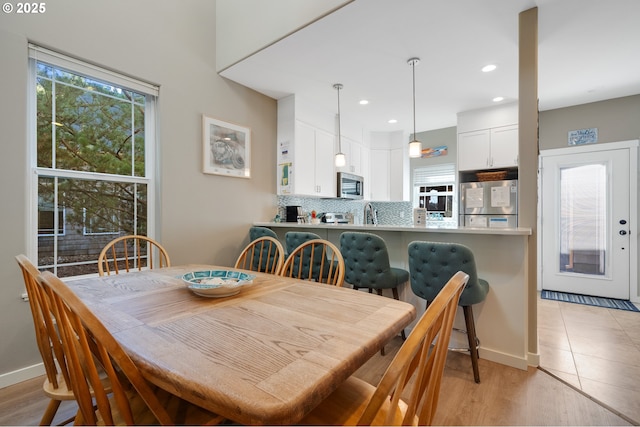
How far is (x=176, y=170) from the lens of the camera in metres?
2.84

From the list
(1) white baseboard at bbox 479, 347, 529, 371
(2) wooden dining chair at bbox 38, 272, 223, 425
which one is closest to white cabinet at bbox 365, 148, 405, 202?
(1) white baseboard at bbox 479, 347, 529, 371

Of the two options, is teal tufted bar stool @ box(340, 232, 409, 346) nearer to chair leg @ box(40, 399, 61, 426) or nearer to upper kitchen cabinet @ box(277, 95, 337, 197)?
upper kitchen cabinet @ box(277, 95, 337, 197)

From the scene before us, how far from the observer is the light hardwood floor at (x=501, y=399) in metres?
1.58

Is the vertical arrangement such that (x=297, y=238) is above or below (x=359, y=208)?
below

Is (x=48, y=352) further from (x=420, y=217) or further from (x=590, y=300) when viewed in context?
(x=590, y=300)

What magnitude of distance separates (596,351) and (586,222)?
233 centimetres

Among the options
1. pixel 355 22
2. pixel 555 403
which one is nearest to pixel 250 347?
pixel 555 403

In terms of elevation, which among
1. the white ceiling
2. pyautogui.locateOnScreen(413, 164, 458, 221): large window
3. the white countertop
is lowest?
the white countertop

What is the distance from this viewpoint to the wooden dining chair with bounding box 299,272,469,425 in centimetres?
56

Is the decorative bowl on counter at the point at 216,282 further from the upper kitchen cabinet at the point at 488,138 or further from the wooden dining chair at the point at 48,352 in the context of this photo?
the upper kitchen cabinet at the point at 488,138

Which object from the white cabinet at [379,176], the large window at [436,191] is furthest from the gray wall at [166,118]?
the large window at [436,191]

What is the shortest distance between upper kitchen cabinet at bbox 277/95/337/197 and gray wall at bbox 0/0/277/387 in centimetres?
14

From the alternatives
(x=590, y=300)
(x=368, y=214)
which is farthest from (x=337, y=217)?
(x=590, y=300)

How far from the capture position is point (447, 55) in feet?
8.97
